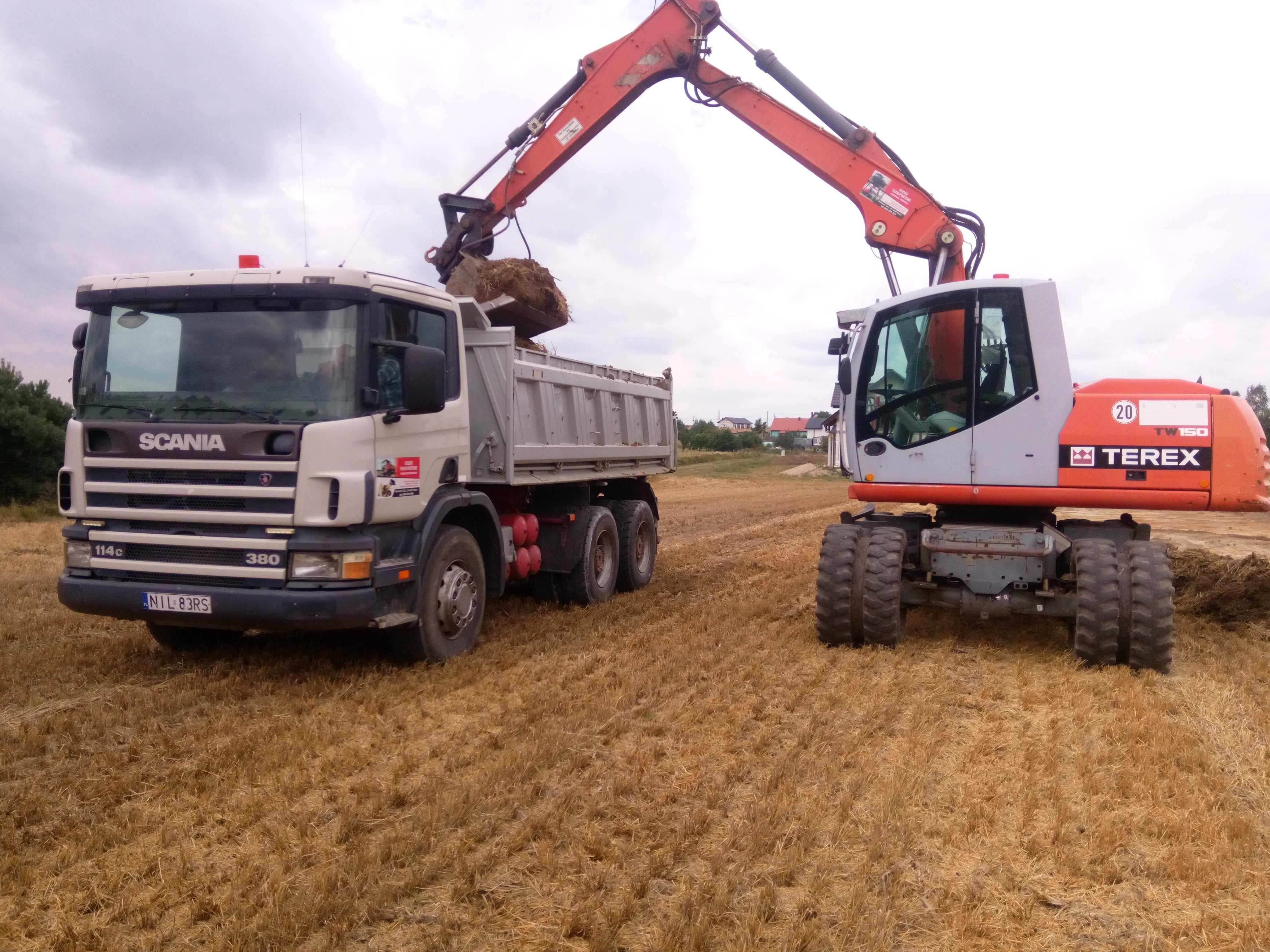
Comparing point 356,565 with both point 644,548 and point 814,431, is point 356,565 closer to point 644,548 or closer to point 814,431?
point 644,548

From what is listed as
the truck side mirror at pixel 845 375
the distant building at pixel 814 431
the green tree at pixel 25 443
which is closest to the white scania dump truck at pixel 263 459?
the truck side mirror at pixel 845 375

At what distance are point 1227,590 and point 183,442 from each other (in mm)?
9407

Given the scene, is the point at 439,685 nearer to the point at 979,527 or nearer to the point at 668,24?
the point at 979,527

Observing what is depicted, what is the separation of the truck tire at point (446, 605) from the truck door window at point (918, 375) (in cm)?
348

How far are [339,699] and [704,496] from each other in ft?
75.7

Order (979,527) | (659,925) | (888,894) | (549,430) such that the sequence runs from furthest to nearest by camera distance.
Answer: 1. (549,430)
2. (979,527)
3. (888,894)
4. (659,925)

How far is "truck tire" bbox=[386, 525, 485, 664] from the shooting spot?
6543 millimetres

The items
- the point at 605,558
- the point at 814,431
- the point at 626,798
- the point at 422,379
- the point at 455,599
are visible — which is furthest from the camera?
the point at 814,431

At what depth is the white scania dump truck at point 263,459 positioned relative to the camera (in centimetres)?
576

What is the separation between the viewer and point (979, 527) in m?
7.51

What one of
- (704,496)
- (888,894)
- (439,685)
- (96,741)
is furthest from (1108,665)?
(704,496)

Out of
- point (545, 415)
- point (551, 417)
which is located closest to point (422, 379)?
point (545, 415)

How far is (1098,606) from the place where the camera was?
682cm

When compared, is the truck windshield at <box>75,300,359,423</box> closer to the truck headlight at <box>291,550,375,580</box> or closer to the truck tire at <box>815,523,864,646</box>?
the truck headlight at <box>291,550,375,580</box>
